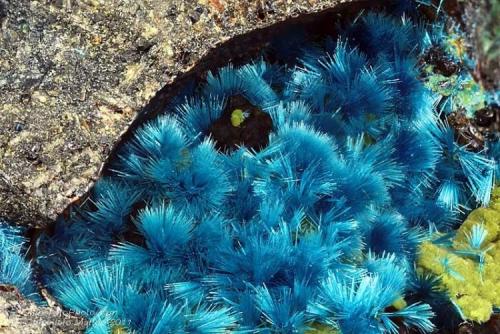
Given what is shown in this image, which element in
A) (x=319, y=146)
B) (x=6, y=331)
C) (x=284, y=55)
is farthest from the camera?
(x=284, y=55)

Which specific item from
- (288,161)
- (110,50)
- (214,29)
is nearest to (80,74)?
(110,50)

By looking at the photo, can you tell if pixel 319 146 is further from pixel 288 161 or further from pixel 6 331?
pixel 6 331

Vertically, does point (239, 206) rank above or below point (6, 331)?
above

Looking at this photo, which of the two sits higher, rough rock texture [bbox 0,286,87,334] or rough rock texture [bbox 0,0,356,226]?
rough rock texture [bbox 0,0,356,226]

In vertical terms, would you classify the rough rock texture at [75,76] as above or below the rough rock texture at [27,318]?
above
